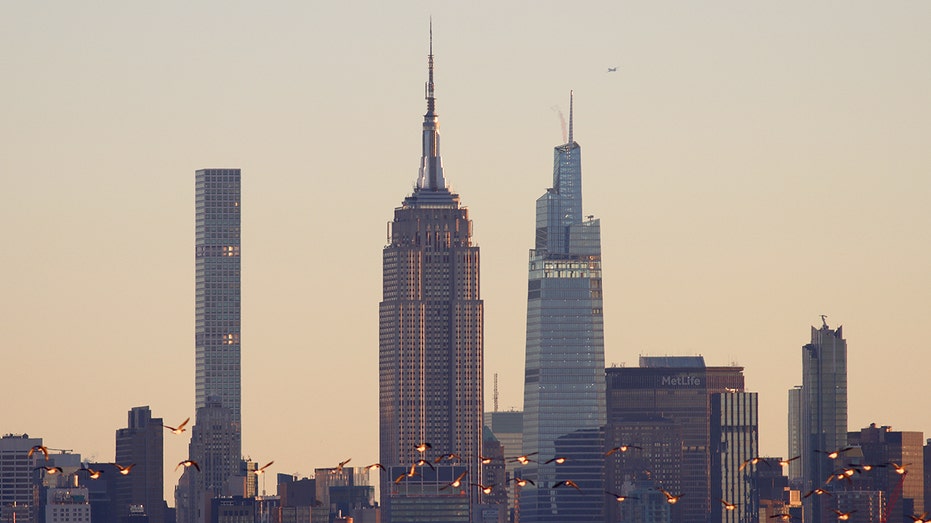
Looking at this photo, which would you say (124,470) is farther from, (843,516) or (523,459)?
(843,516)

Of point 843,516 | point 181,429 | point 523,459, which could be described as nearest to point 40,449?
point 181,429

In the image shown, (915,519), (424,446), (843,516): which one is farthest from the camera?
(843,516)

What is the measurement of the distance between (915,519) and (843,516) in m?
17.7

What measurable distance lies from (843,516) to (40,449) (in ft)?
122

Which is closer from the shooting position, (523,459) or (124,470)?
(124,470)

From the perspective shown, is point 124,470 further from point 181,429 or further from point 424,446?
point 424,446

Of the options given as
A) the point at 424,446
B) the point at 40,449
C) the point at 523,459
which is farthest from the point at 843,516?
the point at 40,449

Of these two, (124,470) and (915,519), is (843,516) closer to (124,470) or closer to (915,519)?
(915,519)

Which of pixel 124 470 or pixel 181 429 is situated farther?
pixel 124 470

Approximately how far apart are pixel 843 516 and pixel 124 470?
3129 cm

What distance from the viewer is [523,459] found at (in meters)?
112

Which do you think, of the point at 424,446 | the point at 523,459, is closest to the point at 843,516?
the point at 523,459

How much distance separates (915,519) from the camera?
3676 inches

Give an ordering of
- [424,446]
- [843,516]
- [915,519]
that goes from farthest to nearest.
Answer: [843,516], [915,519], [424,446]
